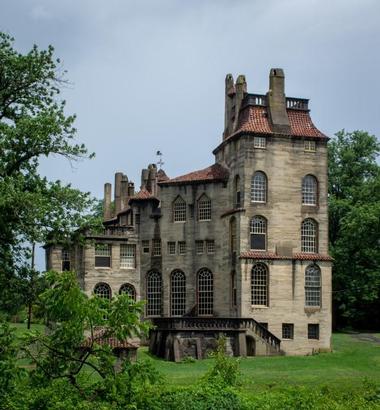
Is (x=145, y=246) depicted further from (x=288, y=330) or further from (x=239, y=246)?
(x=288, y=330)

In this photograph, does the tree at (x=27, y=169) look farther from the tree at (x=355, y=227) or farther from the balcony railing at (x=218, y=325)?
the tree at (x=355, y=227)

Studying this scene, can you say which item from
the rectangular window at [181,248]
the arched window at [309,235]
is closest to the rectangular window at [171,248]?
the rectangular window at [181,248]

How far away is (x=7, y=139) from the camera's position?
28.7 metres

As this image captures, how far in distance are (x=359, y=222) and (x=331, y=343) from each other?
12516 mm

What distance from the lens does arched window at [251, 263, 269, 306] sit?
56.8 meters

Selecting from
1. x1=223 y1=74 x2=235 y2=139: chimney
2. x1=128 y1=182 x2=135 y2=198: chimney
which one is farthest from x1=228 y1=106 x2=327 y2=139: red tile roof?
x1=128 y1=182 x2=135 y2=198: chimney

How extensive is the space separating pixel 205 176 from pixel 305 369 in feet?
66.7

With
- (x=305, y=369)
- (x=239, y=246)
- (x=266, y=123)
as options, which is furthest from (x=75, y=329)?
(x=266, y=123)

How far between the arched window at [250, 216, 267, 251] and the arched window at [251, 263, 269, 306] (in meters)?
1.34

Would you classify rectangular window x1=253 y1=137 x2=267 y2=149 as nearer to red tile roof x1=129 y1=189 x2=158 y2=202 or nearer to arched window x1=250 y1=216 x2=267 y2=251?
arched window x1=250 y1=216 x2=267 y2=251

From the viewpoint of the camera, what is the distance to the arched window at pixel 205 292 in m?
60.8

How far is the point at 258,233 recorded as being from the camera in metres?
57.6

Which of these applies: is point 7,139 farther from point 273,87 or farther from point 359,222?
point 359,222

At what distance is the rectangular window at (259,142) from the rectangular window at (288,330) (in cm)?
1254
